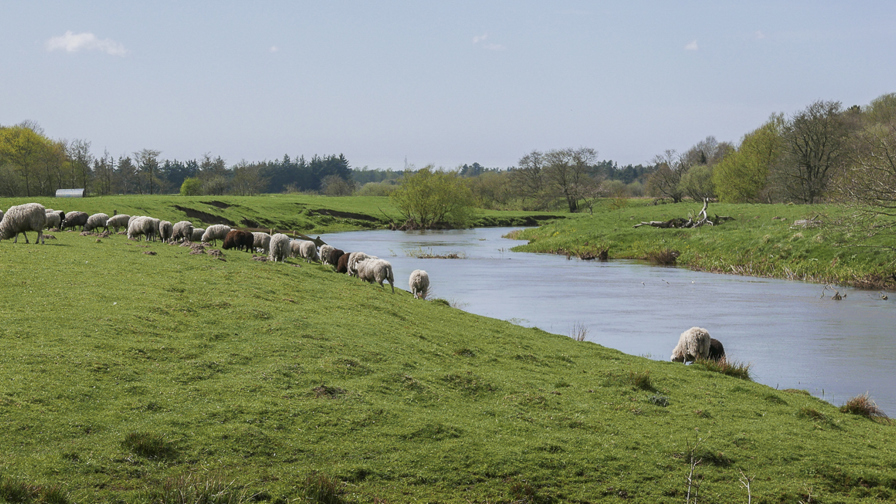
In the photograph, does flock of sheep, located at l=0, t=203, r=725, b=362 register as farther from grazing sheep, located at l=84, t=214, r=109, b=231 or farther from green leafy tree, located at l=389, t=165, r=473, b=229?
green leafy tree, located at l=389, t=165, r=473, b=229

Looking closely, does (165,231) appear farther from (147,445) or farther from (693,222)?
(693,222)

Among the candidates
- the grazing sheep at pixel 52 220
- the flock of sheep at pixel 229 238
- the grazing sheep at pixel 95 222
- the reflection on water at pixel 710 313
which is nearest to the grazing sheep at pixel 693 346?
the reflection on water at pixel 710 313

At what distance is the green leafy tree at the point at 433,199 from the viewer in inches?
3703

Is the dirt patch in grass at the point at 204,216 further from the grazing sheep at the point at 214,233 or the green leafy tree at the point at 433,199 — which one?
the grazing sheep at the point at 214,233

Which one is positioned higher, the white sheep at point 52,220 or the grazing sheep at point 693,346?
the white sheep at point 52,220

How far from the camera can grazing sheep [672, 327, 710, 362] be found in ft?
55.4

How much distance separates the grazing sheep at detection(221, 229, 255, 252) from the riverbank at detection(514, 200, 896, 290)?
28.0m

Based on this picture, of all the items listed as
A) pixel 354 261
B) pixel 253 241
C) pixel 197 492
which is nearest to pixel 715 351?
pixel 197 492

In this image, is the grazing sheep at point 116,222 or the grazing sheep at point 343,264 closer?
the grazing sheep at point 343,264

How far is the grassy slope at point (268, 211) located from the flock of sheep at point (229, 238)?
73.0 feet

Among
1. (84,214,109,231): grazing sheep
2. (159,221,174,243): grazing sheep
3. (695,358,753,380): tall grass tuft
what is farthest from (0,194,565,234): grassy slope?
(695,358,753,380): tall grass tuft

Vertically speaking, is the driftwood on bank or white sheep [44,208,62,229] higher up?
the driftwood on bank

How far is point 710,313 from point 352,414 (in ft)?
68.4

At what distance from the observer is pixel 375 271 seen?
24391 millimetres
